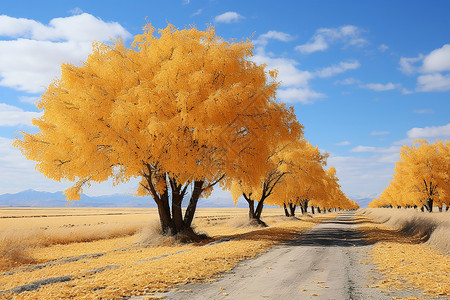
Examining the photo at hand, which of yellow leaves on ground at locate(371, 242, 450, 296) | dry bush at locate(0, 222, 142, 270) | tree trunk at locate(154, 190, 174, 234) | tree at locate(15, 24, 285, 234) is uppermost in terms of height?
tree at locate(15, 24, 285, 234)

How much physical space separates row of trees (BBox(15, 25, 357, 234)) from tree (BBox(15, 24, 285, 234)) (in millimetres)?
46

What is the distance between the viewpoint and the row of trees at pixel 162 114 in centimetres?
1477

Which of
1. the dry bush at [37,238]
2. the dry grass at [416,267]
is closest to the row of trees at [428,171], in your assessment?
the dry grass at [416,267]

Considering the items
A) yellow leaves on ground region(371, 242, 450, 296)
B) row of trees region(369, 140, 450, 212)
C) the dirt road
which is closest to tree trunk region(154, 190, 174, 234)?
the dirt road

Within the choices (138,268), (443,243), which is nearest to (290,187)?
(443,243)

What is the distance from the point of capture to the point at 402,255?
12180mm

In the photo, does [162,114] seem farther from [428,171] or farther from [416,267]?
[428,171]

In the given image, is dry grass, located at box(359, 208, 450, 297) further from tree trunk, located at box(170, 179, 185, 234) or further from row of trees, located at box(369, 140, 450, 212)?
row of trees, located at box(369, 140, 450, 212)

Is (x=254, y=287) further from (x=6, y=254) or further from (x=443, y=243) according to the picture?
(x=6, y=254)

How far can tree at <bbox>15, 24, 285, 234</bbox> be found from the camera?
48.4 feet

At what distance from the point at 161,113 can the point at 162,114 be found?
7 cm

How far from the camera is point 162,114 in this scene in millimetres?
15406

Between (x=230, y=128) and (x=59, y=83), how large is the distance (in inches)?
345

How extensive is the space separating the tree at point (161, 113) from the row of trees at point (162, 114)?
0.15 feet
